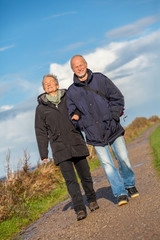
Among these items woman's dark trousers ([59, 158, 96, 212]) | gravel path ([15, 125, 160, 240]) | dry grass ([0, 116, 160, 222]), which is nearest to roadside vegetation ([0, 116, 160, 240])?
dry grass ([0, 116, 160, 222])

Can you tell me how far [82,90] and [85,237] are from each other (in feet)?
8.19

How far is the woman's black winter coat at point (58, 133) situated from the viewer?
659 centimetres

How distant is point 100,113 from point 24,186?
5522 mm

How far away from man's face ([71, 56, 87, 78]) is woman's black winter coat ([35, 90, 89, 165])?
1.72 feet

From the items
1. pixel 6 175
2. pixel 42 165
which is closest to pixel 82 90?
pixel 6 175

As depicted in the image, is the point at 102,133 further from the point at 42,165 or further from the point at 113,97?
the point at 42,165

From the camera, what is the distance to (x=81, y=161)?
6809mm

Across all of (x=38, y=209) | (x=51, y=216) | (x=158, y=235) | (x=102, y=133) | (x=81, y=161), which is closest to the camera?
(x=158, y=235)

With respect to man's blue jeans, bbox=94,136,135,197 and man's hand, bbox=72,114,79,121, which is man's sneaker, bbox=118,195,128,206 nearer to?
man's blue jeans, bbox=94,136,135,197

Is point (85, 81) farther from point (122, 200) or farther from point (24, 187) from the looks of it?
point (24, 187)

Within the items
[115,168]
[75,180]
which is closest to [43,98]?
[75,180]

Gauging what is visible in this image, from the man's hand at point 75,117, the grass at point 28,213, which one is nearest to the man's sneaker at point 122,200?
the man's hand at point 75,117

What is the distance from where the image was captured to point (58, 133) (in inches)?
261

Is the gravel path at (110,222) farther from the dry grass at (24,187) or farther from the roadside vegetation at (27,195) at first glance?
the dry grass at (24,187)
